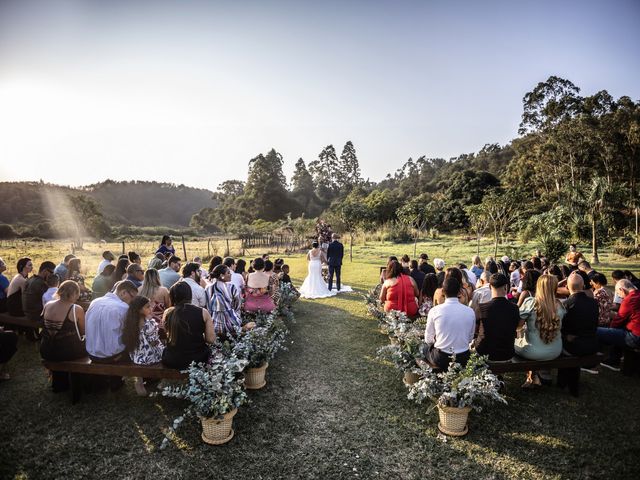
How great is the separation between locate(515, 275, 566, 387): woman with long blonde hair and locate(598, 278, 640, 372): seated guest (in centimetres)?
156

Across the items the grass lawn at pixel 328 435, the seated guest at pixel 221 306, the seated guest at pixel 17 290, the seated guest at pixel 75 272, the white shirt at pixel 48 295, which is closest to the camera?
the grass lawn at pixel 328 435

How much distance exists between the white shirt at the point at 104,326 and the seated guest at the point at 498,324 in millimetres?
4906

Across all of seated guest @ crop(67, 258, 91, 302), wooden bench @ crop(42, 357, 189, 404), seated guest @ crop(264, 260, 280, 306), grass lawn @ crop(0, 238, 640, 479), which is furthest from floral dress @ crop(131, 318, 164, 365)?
seated guest @ crop(67, 258, 91, 302)

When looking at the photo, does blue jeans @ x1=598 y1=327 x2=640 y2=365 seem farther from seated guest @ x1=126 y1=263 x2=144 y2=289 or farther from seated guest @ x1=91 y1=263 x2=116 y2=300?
seated guest @ x1=91 y1=263 x2=116 y2=300

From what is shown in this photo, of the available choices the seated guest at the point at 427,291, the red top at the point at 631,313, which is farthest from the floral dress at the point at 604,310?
the seated guest at the point at 427,291

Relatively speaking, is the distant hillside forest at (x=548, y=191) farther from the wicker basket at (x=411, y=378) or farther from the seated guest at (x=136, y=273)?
the seated guest at (x=136, y=273)

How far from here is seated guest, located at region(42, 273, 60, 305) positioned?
19.9 feet

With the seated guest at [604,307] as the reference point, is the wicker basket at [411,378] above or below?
below

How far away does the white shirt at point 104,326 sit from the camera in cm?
462

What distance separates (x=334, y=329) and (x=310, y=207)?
59.8 metres

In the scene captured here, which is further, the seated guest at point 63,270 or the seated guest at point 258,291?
the seated guest at point 63,270

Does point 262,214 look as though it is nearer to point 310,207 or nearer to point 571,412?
point 310,207

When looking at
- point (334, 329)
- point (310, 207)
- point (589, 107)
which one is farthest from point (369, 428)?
A: point (310, 207)

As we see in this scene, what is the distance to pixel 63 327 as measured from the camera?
4.61 m
